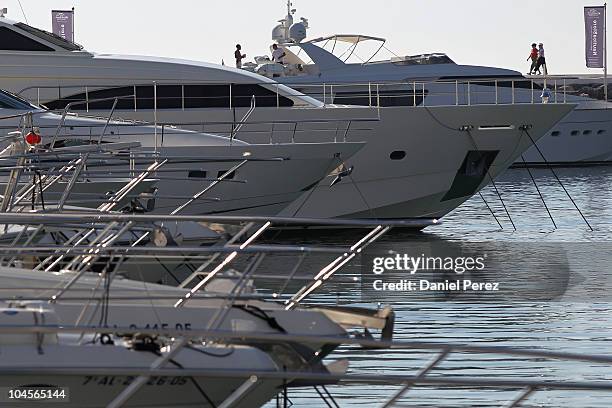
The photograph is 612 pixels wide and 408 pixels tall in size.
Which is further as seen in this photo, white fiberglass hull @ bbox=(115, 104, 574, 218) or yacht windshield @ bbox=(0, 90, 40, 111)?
white fiberglass hull @ bbox=(115, 104, 574, 218)

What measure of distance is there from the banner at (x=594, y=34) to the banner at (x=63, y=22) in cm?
1764

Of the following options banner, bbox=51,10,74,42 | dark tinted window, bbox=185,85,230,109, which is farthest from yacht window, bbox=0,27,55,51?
banner, bbox=51,10,74,42

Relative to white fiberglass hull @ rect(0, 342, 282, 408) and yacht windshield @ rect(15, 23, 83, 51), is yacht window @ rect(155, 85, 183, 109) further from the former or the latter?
white fiberglass hull @ rect(0, 342, 282, 408)

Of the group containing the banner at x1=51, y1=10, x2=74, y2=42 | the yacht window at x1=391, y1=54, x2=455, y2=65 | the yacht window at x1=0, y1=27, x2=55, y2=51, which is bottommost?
the yacht window at x1=391, y1=54, x2=455, y2=65

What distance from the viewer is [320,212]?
910 inches

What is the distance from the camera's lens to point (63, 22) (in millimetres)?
45125

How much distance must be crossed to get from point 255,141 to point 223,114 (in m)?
0.82

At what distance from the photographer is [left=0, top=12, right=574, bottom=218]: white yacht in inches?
902

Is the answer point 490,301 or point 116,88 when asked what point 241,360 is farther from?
point 116,88

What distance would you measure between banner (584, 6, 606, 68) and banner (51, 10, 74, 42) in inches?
695

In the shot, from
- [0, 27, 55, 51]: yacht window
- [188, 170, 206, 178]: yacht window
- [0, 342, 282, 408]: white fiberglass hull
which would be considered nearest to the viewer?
[0, 342, 282, 408]: white fiberglass hull

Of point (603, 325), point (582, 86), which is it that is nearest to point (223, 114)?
point (603, 325)

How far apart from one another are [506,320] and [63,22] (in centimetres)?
3248

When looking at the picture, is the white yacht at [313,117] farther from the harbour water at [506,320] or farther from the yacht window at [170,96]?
the harbour water at [506,320]
